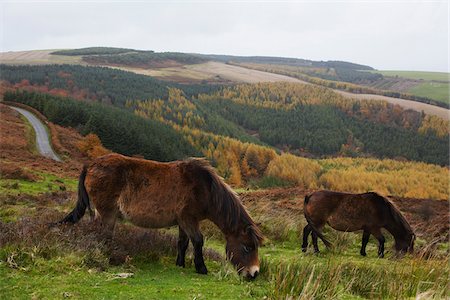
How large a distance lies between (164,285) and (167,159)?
4824 cm

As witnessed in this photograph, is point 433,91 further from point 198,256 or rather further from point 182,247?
point 198,256

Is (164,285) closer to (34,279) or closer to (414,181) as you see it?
(34,279)

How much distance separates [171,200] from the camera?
7402mm

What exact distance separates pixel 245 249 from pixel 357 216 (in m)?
5.10

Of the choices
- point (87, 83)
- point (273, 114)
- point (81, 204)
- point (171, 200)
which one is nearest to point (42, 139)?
point (81, 204)

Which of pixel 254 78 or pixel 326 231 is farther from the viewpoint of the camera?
pixel 254 78

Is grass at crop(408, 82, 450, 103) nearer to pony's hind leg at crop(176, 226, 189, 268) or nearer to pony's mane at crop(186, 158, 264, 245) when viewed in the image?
pony's mane at crop(186, 158, 264, 245)

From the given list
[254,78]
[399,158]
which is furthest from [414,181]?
[254,78]

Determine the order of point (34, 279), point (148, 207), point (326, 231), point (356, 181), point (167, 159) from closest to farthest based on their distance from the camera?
point (34, 279) < point (148, 207) < point (326, 231) < point (356, 181) < point (167, 159)

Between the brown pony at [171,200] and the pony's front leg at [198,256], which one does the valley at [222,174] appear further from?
the brown pony at [171,200]

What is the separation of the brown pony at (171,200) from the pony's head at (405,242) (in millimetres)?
6052

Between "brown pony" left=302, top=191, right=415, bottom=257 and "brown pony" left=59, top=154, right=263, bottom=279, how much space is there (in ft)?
14.1

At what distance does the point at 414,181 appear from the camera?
5272 cm

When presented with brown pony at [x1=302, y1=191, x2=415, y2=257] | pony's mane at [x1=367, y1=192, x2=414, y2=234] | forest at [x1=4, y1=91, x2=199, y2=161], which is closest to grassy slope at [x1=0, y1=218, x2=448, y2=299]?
brown pony at [x1=302, y1=191, x2=415, y2=257]
